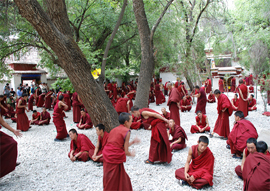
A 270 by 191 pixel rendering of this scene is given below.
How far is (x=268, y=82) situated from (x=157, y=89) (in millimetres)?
6237

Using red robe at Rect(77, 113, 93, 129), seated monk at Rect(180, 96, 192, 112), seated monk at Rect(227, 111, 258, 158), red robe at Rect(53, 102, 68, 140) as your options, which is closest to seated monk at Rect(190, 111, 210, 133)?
seated monk at Rect(227, 111, 258, 158)

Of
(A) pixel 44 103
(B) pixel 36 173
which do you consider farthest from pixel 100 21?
(B) pixel 36 173

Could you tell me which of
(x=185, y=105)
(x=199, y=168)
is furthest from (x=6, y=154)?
(x=185, y=105)

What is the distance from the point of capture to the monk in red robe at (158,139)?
14.0ft

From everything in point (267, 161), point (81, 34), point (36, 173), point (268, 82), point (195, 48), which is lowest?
point (36, 173)

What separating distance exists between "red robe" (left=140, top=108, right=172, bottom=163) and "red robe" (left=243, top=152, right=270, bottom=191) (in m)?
1.58

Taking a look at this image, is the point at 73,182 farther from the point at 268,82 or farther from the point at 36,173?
the point at 268,82

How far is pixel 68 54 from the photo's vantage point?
4.77 m

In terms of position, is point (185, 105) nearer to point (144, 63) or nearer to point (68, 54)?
point (144, 63)

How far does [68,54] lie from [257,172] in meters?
4.23

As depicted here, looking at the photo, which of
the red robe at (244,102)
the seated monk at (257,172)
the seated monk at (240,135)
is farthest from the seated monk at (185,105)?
the seated monk at (257,172)

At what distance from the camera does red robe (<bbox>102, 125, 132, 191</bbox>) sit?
285 centimetres

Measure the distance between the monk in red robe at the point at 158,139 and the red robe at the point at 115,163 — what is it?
4.59ft

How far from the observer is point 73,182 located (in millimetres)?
3805
